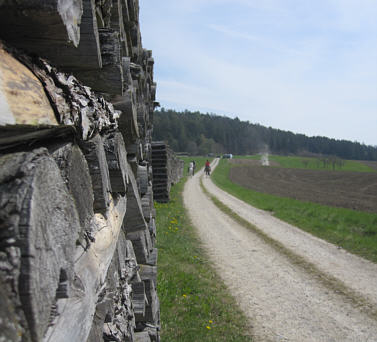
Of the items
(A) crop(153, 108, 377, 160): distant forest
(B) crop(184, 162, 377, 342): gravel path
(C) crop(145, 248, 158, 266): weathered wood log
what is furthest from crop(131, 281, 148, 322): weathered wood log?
(A) crop(153, 108, 377, 160): distant forest

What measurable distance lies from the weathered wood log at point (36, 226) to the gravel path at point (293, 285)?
175 inches

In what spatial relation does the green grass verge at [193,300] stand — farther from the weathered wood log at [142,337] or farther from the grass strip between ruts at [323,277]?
the grass strip between ruts at [323,277]

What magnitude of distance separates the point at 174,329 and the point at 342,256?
5.02 m

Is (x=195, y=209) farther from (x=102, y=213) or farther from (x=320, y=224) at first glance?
(x=102, y=213)

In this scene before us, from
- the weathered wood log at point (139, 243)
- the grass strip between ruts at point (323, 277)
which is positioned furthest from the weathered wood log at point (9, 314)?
the grass strip between ruts at point (323, 277)

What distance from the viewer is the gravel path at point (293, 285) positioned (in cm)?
470

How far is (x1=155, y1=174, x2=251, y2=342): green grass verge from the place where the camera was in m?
4.47

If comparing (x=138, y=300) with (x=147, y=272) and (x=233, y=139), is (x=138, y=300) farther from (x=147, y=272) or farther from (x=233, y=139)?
(x=233, y=139)

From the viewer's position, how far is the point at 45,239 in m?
0.75

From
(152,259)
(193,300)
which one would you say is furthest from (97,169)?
(193,300)

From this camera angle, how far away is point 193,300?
5.39 meters

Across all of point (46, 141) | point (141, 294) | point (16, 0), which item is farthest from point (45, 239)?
point (141, 294)

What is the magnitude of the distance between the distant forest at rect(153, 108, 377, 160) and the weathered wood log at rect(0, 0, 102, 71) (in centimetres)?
9963

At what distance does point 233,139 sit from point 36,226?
128 metres
